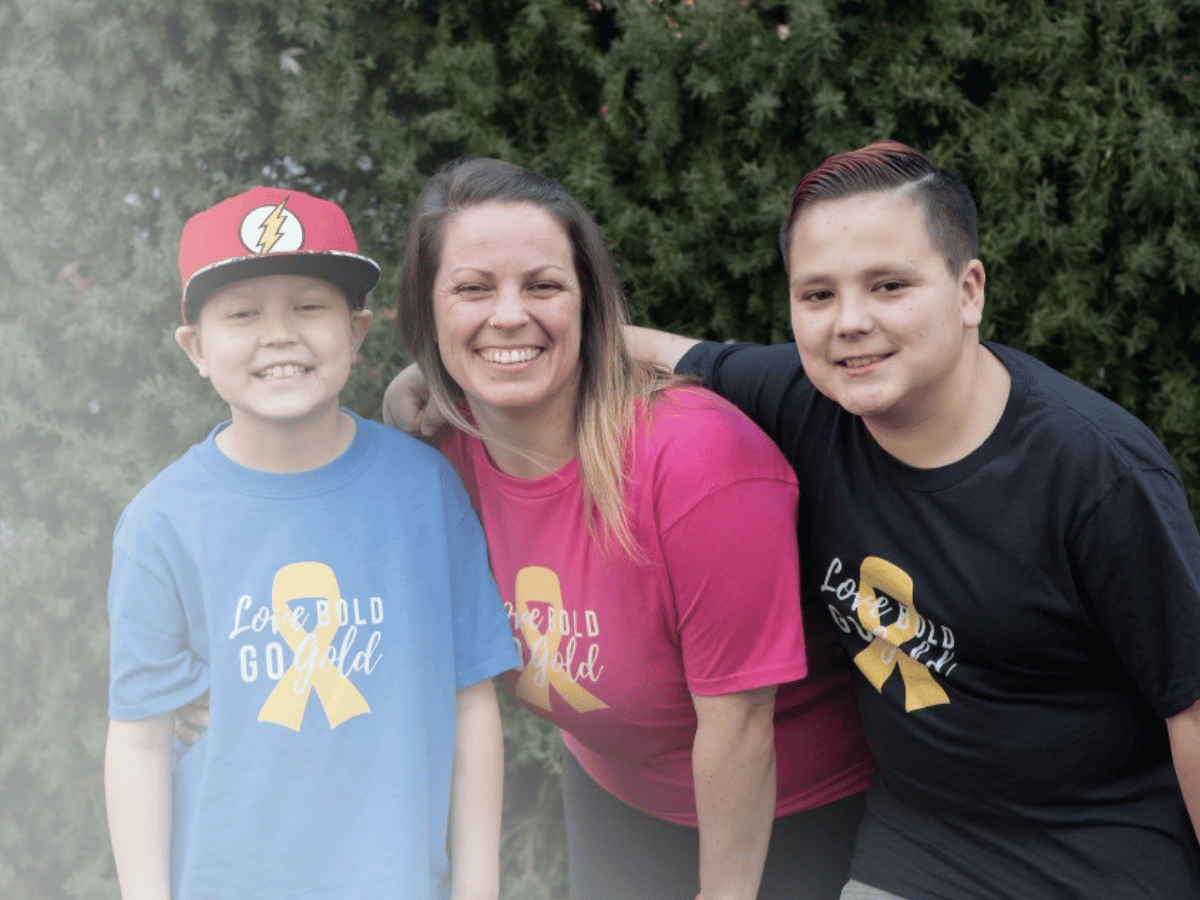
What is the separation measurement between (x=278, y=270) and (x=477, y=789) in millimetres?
992

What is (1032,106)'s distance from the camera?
2.91 metres

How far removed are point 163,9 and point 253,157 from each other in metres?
0.40

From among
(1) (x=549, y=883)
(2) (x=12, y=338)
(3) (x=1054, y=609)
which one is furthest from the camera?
(1) (x=549, y=883)

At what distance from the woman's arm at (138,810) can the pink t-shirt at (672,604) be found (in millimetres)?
697

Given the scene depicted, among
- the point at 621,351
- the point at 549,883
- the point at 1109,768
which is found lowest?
the point at 549,883

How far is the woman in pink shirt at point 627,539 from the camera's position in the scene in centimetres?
218

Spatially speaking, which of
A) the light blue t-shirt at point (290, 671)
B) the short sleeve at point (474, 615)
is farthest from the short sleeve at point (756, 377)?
the light blue t-shirt at point (290, 671)

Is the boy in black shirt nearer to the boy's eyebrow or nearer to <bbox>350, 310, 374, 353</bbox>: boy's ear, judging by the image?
the boy's eyebrow

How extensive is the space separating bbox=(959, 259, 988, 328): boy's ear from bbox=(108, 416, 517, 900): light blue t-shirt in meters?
1.03

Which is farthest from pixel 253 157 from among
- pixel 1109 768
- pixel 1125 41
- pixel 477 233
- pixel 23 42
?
pixel 1109 768

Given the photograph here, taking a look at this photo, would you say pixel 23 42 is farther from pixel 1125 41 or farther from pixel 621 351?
pixel 1125 41

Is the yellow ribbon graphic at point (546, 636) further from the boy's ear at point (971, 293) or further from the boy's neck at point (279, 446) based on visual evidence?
the boy's ear at point (971, 293)

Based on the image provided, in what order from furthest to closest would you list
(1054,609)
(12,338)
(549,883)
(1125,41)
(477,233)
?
1. (549,883)
2. (12,338)
3. (1125,41)
4. (477,233)
5. (1054,609)

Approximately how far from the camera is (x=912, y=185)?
2.02m
